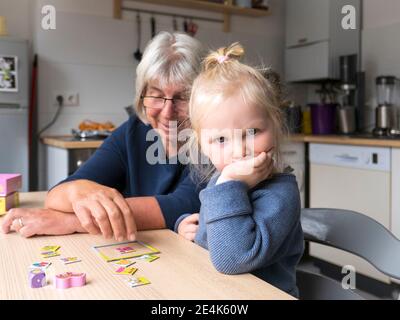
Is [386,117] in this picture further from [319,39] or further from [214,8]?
[214,8]

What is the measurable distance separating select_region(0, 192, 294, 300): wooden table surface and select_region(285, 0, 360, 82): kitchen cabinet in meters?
2.67

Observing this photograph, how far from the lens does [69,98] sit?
279cm

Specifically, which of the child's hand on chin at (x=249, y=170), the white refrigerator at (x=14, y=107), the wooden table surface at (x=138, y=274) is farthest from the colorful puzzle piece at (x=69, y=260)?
the white refrigerator at (x=14, y=107)

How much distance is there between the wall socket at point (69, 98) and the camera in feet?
9.05

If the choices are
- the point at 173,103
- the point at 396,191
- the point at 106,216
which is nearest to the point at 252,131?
the point at 106,216

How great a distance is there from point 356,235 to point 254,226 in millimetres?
364

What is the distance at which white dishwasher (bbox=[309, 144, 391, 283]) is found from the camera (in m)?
2.36

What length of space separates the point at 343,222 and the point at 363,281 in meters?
1.77

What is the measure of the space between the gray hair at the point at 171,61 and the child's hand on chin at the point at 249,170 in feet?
1.77

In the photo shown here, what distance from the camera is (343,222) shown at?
3.14ft

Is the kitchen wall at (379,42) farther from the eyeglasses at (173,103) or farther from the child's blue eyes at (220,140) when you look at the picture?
the child's blue eyes at (220,140)
